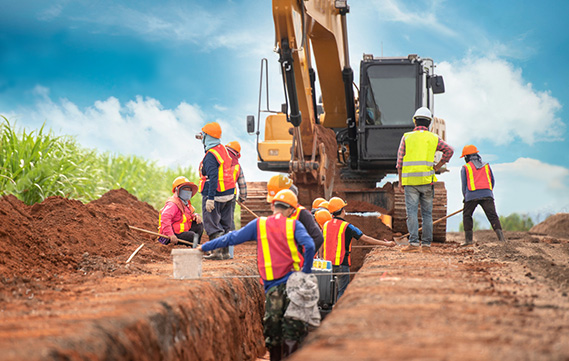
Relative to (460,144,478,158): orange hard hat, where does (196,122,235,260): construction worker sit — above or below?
below

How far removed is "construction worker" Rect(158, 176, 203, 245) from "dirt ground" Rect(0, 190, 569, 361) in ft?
1.66

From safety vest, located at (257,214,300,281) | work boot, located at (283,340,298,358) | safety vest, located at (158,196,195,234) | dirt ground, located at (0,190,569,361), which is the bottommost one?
work boot, located at (283,340,298,358)

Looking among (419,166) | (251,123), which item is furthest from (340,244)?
(251,123)

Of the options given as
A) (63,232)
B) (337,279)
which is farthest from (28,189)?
(337,279)

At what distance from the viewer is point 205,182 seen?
30.1 feet

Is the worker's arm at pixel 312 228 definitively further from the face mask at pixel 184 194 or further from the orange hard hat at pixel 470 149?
the orange hard hat at pixel 470 149

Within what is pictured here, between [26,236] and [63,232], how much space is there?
1.25 metres

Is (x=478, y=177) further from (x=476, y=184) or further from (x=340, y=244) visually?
(x=340, y=244)

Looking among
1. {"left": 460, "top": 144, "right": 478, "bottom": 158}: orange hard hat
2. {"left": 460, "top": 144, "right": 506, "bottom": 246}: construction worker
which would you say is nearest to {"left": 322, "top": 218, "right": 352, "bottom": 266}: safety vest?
{"left": 460, "top": 144, "right": 506, "bottom": 246}: construction worker

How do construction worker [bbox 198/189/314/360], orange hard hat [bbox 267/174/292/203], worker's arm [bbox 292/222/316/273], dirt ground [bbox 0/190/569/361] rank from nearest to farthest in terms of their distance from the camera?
dirt ground [bbox 0/190/569/361]
worker's arm [bbox 292/222/316/273]
construction worker [bbox 198/189/314/360]
orange hard hat [bbox 267/174/292/203]

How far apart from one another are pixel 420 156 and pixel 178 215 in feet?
13.4

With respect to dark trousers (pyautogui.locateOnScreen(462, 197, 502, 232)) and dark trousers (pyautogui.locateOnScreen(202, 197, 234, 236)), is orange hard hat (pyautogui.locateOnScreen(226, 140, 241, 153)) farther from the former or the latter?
dark trousers (pyautogui.locateOnScreen(462, 197, 502, 232))

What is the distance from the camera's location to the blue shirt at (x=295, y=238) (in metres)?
5.62

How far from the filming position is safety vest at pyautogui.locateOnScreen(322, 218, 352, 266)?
28.4 feet
